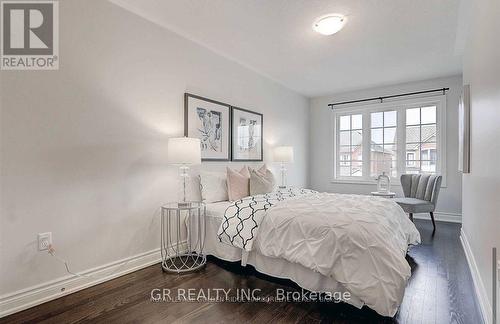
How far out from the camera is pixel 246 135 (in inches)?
154

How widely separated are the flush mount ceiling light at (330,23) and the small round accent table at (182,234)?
2219mm

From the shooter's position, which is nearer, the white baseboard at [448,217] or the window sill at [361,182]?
the white baseboard at [448,217]

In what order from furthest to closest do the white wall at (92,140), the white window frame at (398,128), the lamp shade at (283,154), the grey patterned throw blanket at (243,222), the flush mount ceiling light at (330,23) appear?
1. the white window frame at (398,128)
2. the lamp shade at (283,154)
3. the flush mount ceiling light at (330,23)
4. the grey patterned throw blanket at (243,222)
5. the white wall at (92,140)

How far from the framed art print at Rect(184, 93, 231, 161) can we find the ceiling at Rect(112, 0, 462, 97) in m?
0.73

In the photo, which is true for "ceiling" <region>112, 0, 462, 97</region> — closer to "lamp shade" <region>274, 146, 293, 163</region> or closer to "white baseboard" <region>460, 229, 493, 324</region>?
"lamp shade" <region>274, 146, 293, 163</region>

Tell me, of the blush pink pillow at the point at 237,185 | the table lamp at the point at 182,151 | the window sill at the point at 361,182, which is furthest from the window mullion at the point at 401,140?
the table lamp at the point at 182,151

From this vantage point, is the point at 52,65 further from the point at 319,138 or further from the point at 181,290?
the point at 319,138

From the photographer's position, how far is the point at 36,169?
1.88m

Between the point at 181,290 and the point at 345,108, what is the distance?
4694mm

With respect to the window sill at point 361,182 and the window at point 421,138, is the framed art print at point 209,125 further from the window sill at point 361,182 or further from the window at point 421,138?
the window at point 421,138

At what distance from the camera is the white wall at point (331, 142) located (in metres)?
4.32

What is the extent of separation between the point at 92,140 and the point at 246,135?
2.17 meters

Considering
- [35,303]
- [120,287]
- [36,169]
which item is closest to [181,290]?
[120,287]

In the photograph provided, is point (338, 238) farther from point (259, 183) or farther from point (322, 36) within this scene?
point (322, 36)
